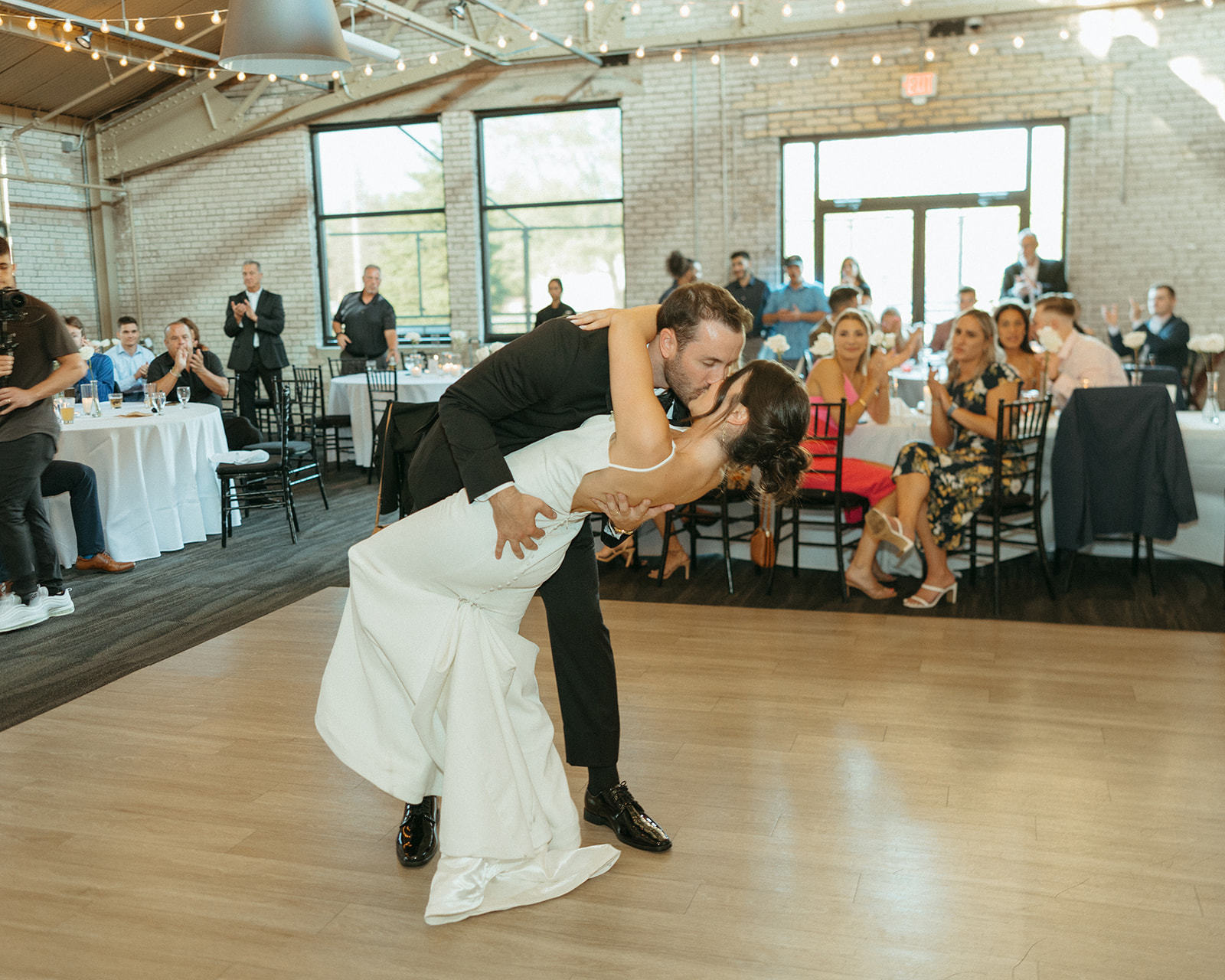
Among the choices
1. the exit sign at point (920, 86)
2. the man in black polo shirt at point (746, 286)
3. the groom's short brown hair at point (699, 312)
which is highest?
the exit sign at point (920, 86)

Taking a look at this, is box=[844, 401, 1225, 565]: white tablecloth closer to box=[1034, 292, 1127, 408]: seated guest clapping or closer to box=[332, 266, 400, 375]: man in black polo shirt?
box=[1034, 292, 1127, 408]: seated guest clapping

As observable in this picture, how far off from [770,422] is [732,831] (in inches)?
45.0

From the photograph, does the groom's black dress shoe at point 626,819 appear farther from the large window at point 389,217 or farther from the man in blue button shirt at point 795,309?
the large window at point 389,217

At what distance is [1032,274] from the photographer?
371 inches

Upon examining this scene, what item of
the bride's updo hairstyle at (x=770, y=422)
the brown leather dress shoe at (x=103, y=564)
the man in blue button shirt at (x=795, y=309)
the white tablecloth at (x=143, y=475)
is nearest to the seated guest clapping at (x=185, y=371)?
the white tablecloth at (x=143, y=475)

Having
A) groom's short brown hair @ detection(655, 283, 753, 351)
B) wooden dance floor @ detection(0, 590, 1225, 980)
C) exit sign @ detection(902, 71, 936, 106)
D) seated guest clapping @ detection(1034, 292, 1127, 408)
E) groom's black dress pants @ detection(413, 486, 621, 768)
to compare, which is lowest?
wooden dance floor @ detection(0, 590, 1225, 980)

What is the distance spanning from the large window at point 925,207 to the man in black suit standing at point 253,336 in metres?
5.04

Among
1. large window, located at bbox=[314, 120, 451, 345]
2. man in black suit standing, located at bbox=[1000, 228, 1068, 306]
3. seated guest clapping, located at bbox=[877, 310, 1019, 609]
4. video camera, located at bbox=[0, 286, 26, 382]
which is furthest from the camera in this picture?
large window, located at bbox=[314, 120, 451, 345]

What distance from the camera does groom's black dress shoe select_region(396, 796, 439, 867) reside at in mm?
2494

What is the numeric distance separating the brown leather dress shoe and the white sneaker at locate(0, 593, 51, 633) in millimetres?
915

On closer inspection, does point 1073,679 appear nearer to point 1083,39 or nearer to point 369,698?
point 369,698

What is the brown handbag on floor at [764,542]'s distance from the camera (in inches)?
200

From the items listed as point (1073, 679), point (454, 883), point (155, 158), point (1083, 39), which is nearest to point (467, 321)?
point (155, 158)

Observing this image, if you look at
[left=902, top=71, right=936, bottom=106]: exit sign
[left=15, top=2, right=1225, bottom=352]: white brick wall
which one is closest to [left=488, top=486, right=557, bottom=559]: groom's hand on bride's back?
[left=15, top=2, right=1225, bottom=352]: white brick wall
